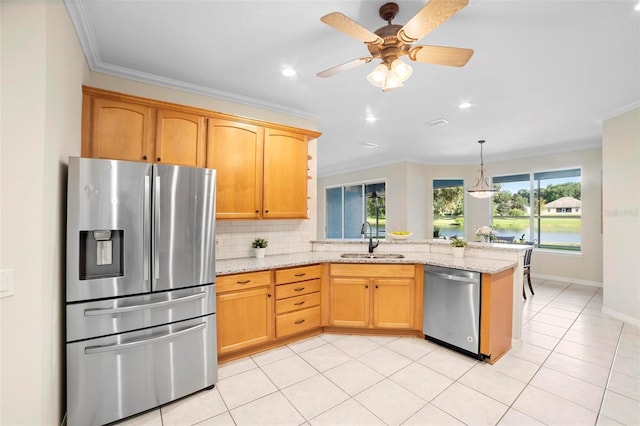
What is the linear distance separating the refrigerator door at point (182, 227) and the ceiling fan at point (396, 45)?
1.29 metres

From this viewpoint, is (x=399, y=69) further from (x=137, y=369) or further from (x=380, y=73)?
(x=137, y=369)

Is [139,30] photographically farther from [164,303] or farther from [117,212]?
[164,303]

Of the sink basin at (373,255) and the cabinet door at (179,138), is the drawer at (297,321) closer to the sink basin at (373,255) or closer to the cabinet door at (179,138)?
the sink basin at (373,255)

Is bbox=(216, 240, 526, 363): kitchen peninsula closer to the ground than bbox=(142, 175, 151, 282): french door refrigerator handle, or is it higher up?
closer to the ground

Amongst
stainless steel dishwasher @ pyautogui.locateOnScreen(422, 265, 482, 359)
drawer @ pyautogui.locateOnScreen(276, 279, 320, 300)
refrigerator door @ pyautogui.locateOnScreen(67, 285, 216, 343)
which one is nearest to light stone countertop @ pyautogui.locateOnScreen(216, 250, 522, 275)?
stainless steel dishwasher @ pyautogui.locateOnScreen(422, 265, 482, 359)

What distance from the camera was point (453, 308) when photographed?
109 inches

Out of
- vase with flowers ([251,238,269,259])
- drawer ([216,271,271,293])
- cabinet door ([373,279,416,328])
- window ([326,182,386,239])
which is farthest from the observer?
window ([326,182,386,239])

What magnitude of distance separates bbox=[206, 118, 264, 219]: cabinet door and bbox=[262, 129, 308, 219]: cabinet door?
0.32ft

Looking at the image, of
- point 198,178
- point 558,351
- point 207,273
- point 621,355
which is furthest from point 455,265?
point 198,178

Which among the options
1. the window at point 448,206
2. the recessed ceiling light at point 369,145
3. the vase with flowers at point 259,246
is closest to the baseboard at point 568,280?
the window at point 448,206

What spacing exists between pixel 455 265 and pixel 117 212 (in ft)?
9.46

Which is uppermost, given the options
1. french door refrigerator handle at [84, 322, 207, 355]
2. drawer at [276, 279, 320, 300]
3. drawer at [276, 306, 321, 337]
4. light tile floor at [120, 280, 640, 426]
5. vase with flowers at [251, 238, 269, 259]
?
vase with flowers at [251, 238, 269, 259]

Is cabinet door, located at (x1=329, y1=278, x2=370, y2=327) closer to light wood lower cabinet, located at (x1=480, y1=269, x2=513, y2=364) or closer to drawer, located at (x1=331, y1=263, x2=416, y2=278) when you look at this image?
drawer, located at (x1=331, y1=263, x2=416, y2=278)

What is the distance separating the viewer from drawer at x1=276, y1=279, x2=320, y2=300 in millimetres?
2857
